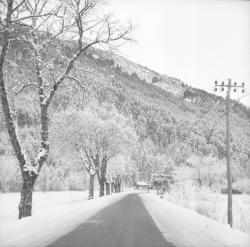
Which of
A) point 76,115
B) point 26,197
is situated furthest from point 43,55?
point 76,115

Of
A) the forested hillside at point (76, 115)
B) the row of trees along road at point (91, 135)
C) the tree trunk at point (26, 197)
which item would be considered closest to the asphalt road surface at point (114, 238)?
the tree trunk at point (26, 197)

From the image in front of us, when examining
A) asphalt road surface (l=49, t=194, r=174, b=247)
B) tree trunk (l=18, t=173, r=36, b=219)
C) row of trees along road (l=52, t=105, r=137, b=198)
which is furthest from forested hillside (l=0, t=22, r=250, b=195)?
asphalt road surface (l=49, t=194, r=174, b=247)

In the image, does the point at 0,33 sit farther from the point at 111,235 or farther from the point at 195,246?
the point at 195,246

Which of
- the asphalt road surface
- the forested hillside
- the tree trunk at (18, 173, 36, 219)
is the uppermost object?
the forested hillside

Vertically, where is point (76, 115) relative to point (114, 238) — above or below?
above

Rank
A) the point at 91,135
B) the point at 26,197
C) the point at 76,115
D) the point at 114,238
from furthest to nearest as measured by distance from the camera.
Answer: the point at 91,135 < the point at 76,115 < the point at 26,197 < the point at 114,238

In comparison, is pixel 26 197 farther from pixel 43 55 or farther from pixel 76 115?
pixel 76 115

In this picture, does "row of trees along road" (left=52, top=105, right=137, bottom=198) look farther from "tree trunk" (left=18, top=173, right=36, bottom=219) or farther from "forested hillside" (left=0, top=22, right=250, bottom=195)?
"tree trunk" (left=18, top=173, right=36, bottom=219)

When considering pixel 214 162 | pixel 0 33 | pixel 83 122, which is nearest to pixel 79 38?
→ pixel 0 33

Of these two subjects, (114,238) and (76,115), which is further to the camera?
(76,115)

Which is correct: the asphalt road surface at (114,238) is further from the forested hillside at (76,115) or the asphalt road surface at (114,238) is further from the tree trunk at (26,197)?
the forested hillside at (76,115)

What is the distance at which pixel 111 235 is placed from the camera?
40.8ft

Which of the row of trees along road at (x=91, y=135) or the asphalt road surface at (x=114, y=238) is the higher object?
the row of trees along road at (x=91, y=135)

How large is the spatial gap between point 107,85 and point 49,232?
9.38 metres
